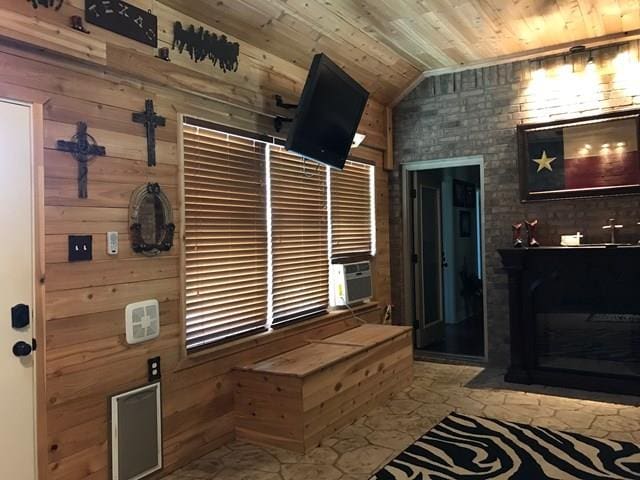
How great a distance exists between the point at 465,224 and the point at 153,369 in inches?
235

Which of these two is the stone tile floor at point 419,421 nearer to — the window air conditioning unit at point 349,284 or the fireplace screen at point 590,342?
the fireplace screen at point 590,342

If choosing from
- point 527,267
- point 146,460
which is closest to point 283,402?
point 146,460

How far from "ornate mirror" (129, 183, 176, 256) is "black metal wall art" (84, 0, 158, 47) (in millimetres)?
794

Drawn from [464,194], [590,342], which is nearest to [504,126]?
[590,342]

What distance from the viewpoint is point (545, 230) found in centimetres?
495

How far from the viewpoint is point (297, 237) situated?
4.27 meters

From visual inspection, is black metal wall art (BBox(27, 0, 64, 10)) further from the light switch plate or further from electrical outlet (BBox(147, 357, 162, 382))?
electrical outlet (BBox(147, 357, 162, 382))

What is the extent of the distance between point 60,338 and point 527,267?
3.71m

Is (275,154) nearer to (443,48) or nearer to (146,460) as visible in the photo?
(443,48)

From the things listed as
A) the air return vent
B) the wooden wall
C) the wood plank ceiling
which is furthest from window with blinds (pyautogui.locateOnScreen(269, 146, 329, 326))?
the air return vent

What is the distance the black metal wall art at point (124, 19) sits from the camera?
105 inches

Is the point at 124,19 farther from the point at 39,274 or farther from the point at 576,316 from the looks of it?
the point at 576,316

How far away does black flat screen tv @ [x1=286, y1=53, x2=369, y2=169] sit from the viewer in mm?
3453

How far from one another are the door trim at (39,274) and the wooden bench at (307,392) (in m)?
1.28
